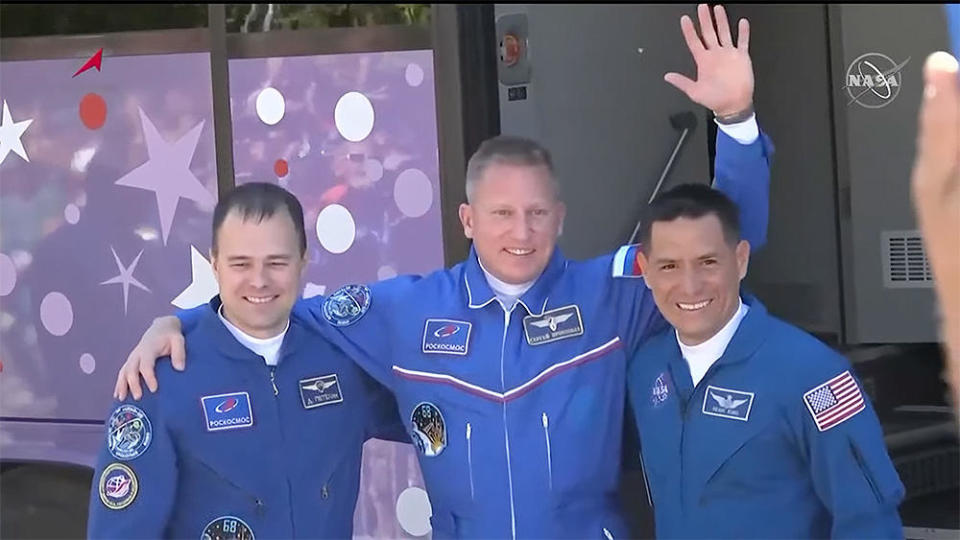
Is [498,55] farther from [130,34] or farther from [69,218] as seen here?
[69,218]

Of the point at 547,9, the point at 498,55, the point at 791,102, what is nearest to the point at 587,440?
the point at 498,55

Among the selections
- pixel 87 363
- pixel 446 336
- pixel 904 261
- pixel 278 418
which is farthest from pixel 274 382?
pixel 904 261

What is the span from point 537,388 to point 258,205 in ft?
2.09

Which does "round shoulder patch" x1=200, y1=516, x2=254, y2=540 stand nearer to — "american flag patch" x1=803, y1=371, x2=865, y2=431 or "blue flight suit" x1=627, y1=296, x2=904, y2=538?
"blue flight suit" x1=627, y1=296, x2=904, y2=538

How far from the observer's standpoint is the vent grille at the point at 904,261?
13.2 feet

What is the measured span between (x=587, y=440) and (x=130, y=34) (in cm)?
190

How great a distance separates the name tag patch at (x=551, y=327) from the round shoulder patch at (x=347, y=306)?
14.4 inches

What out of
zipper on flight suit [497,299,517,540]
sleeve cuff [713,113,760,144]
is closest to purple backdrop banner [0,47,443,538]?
zipper on flight suit [497,299,517,540]

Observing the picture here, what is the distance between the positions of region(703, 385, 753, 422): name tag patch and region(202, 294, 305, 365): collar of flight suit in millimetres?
787

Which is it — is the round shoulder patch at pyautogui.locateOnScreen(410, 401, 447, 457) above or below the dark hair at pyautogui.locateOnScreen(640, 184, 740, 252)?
below

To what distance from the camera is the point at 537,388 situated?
2.48 metres

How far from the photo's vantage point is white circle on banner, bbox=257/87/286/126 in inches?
140

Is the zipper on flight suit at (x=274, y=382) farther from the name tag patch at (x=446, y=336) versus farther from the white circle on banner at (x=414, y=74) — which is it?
the white circle on banner at (x=414, y=74)

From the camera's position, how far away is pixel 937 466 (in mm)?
4043
